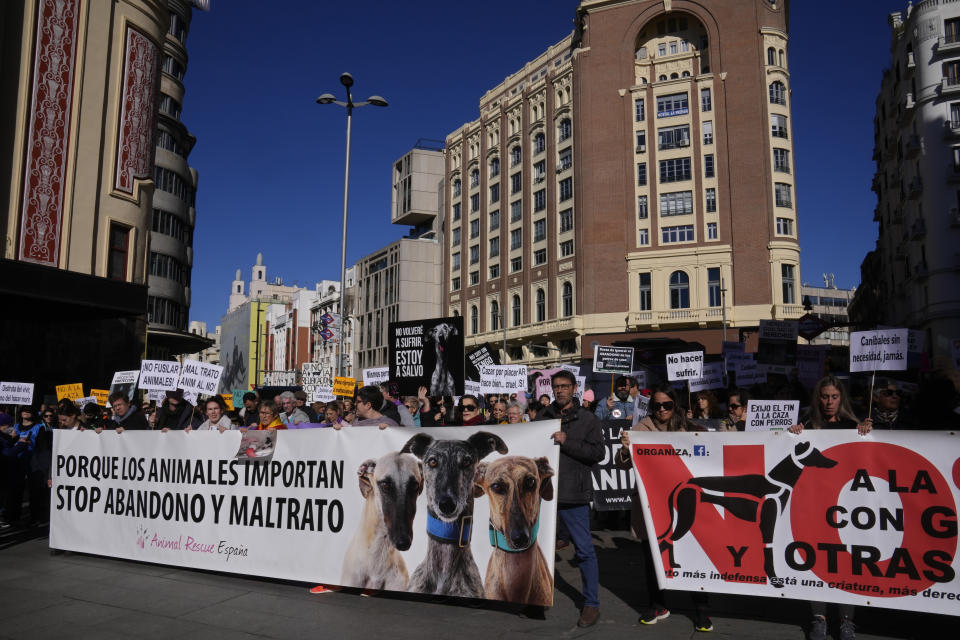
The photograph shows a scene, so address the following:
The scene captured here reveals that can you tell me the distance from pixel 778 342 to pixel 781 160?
117 feet

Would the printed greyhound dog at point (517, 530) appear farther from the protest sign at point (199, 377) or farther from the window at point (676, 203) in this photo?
the window at point (676, 203)

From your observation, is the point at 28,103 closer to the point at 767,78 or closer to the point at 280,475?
the point at 280,475

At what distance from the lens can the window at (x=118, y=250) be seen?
2658cm

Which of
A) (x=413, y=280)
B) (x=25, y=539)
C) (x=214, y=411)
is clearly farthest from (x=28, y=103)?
(x=413, y=280)

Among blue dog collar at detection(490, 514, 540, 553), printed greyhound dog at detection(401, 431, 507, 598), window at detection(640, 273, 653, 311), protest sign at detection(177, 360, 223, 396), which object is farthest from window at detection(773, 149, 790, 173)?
blue dog collar at detection(490, 514, 540, 553)

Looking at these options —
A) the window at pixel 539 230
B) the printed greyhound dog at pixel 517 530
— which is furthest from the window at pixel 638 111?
the printed greyhound dog at pixel 517 530

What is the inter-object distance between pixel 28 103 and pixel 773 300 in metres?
43.9

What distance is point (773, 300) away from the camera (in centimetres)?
4797

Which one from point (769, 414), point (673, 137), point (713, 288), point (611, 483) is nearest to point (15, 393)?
point (611, 483)

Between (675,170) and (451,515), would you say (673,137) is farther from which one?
(451,515)

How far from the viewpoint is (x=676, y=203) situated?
170ft

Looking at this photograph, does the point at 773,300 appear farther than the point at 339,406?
Yes

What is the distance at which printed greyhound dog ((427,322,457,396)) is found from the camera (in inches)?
503

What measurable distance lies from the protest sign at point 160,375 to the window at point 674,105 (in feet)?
157
